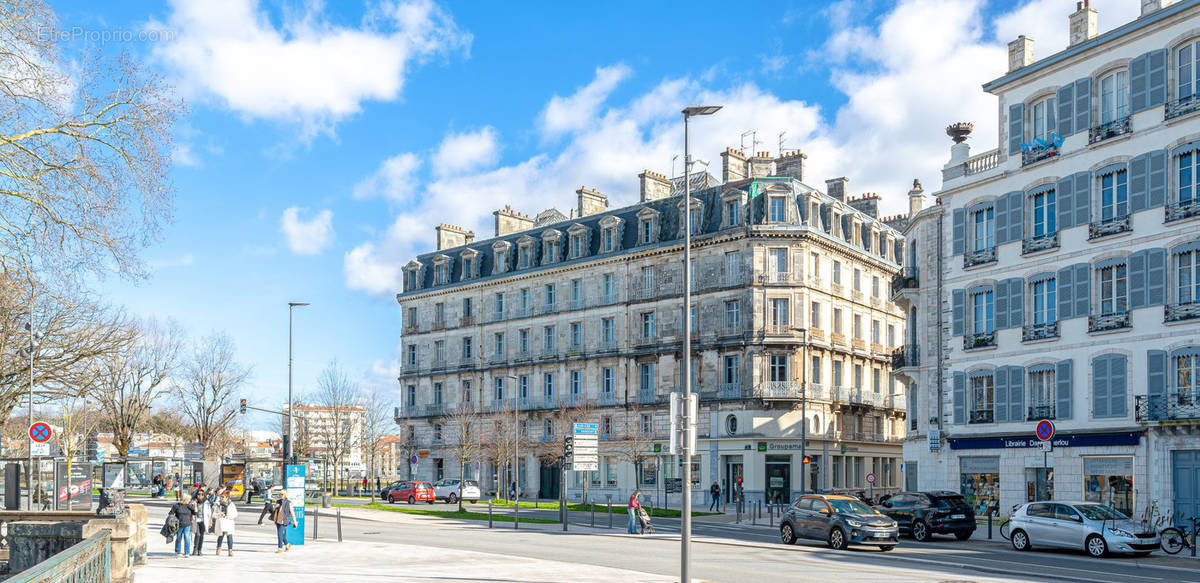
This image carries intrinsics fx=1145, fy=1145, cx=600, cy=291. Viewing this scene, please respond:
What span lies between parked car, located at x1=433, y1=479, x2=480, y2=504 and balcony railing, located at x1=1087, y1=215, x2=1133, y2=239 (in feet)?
120

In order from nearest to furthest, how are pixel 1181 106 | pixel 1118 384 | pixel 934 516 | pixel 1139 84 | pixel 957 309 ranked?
pixel 934 516 < pixel 1181 106 < pixel 1139 84 < pixel 1118 384 < pixel 957 309

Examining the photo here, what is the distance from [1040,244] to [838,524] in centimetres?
1532

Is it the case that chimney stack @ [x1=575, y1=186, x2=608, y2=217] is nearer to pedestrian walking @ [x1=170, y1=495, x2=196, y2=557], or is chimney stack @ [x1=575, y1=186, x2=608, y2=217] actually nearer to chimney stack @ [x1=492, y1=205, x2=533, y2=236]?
chimney stack @ [x1=492, y1=205, x2=533, y2=236]

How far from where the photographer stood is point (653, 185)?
231ft

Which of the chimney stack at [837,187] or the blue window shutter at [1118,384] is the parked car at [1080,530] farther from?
the chimney stack at [837,187]

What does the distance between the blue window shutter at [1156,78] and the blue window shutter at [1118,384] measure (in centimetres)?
783

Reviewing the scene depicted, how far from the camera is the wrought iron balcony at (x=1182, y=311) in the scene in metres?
33.1

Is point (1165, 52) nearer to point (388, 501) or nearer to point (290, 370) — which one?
point (290, 370)

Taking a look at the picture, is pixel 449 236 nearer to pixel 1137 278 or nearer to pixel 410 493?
pixel 410 493

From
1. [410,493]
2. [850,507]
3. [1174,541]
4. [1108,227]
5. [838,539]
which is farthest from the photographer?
[410,493]

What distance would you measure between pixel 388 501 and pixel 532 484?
1137cm

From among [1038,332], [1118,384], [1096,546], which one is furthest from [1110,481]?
[1096,546]

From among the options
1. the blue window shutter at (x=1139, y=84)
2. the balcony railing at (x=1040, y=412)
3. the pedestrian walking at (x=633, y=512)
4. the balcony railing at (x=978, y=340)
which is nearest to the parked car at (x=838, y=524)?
the pedestrian walking at (x=633, y=512)

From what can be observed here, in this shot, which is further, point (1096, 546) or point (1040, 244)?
point (1040, 244)
